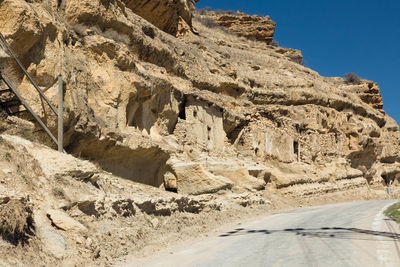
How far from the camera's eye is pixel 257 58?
34688mm

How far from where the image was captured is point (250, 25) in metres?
50.7

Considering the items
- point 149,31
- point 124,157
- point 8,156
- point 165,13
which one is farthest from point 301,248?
point 165,13

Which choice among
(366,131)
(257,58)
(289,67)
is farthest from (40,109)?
(366,131)

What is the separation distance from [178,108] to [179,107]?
0.59 m

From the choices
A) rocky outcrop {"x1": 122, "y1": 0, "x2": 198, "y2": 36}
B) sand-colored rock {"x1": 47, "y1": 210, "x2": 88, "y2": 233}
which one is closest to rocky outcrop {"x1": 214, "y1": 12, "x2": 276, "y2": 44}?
rocky outcrop {"x1": 122, "y1": 0, "x2": 198, "y2": 36}

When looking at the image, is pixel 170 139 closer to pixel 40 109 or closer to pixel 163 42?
pixel 163 42

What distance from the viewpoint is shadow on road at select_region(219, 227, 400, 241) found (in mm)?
7613

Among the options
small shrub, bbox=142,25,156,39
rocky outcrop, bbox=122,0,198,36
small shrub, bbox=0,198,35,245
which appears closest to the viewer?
small shrub, bbox=0,198,35,245

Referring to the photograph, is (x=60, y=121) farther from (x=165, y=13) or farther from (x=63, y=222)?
(x=165, y=13)

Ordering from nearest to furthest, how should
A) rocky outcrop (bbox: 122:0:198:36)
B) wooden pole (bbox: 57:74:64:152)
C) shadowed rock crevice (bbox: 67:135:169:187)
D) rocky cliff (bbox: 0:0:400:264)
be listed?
wooden pole (bbox: 57:74:64:152)
rocky cliff (bbox: 0:0:400:264)
shadowed rock crevice (bbox: 67:135:169:187)
rocky outcrop (bbox: 122:0:198:36)

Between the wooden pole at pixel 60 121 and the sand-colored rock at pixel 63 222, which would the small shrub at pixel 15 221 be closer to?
the sand-colored rock at pixel 63 222

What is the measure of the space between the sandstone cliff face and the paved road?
5.34 m

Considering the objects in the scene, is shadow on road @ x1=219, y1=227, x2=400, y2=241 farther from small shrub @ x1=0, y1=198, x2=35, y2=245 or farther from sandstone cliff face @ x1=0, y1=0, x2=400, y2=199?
small shrub @ x1=0, y1=198, x2=35, y2=245

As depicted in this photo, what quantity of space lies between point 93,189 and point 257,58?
2874 cm
